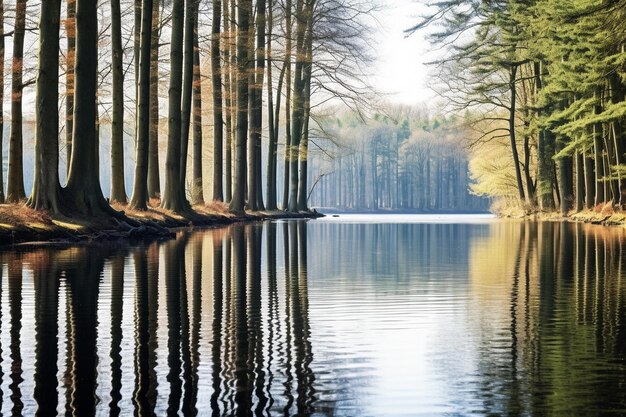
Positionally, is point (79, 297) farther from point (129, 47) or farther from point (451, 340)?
point (129, 47)

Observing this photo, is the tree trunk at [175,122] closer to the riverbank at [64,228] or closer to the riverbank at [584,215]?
the riverbank at [64,228]

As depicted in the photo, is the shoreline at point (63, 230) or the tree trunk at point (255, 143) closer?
the shoreline at point (63, 230)

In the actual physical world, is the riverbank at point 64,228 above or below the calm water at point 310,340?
above

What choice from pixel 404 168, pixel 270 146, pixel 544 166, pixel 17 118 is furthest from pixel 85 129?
pixel 404 168

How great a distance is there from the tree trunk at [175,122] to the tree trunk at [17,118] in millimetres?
5180

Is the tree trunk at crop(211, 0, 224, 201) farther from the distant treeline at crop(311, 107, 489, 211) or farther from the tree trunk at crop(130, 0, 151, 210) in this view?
the distant treeline at crop(311, 107, 489, 211)

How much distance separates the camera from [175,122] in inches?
1355

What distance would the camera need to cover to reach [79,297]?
10.2 m

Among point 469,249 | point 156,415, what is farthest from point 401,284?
point 469,249

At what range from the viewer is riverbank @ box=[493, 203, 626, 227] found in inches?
1549

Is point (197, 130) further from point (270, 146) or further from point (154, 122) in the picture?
point (270, 146)

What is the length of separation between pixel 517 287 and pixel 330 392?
22.2 ft

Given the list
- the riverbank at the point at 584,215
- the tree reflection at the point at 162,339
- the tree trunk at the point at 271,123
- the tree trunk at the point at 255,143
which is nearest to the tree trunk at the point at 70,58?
the tree trunk at the point at 255,143

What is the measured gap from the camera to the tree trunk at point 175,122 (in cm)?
3394
